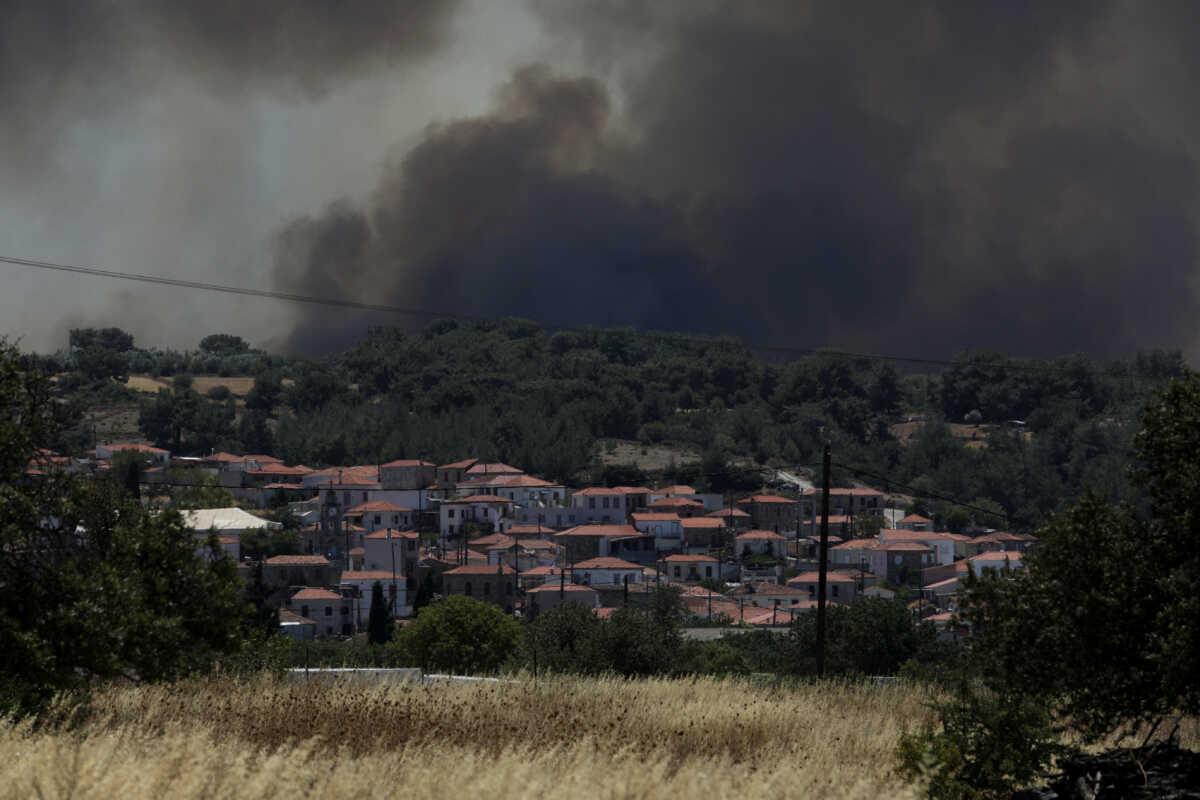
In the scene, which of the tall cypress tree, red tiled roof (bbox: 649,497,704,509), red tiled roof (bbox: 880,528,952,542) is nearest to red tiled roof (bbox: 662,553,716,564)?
red tiled roof (bbox: 880,528,952,542)

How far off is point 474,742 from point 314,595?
11533 centimetres

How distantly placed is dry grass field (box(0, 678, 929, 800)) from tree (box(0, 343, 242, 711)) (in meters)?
0.64

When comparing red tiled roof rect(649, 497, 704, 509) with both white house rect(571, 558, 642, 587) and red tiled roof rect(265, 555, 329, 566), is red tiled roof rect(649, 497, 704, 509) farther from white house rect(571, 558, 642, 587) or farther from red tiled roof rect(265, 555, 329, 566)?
red tiled roof rect(265, 555, 329, 566)

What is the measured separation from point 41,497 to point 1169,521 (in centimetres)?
1233

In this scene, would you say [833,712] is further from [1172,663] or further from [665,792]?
[665,792]

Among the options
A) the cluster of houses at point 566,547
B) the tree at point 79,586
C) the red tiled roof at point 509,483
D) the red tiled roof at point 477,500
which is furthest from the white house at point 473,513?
the tree at point 79,586

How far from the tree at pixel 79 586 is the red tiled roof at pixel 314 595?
109 meters

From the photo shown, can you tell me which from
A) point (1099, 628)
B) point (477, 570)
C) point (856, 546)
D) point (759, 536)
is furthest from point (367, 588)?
point (1099, 628)

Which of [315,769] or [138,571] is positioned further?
[138,571]

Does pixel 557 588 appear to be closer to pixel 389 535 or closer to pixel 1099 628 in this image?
pixel 389 535

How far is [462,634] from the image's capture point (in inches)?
2692

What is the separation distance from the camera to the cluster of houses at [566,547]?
130125mm

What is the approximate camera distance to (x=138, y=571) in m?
17.7

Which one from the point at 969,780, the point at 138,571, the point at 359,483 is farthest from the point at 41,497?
the point at 359,483
